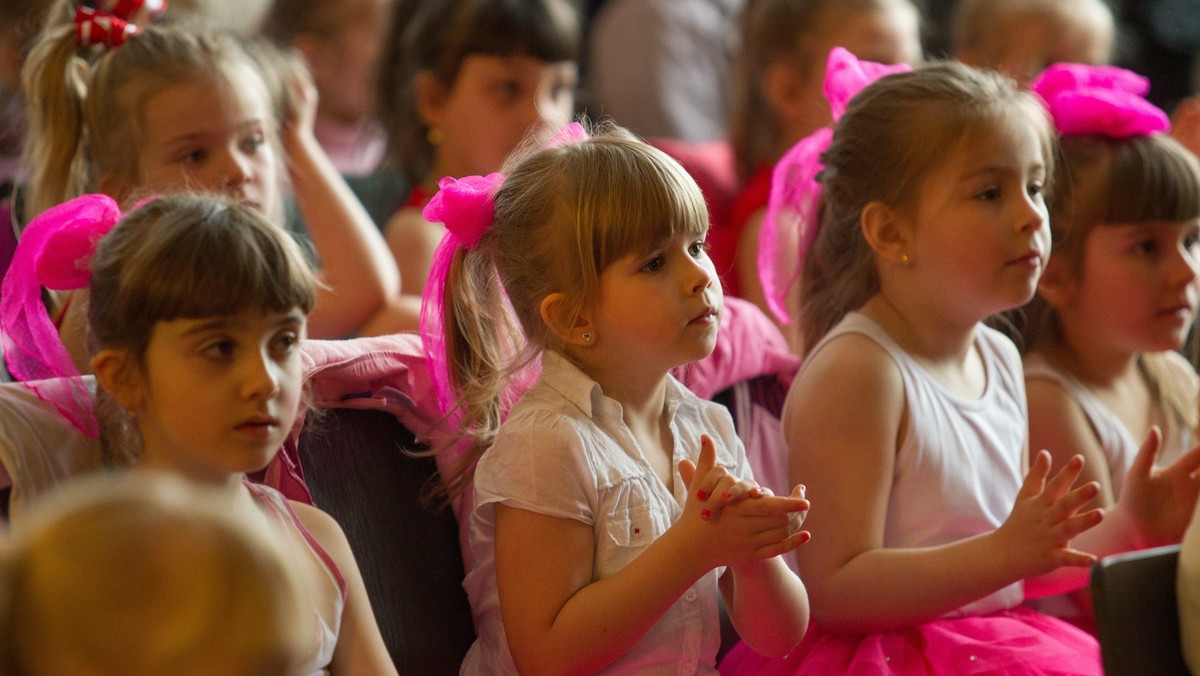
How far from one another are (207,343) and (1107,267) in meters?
1.12

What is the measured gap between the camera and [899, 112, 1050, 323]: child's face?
55.1 inches

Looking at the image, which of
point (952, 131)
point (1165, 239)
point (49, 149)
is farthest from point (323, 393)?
point (1165, 239)

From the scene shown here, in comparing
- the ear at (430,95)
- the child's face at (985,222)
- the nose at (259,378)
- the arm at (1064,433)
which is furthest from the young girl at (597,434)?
the ear at (430,95)

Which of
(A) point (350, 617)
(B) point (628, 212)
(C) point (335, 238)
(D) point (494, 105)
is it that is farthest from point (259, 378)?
(D) point (494, 105)

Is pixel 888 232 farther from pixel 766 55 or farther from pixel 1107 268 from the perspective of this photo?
pixel 766 55

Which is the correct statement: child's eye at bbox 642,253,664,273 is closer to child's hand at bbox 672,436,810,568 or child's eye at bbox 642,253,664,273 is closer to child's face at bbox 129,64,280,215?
child's hand at bbox 672,436,810,568

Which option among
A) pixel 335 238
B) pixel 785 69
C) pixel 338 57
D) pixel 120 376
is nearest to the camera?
pixel 120 376

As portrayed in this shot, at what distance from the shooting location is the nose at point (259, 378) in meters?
1.08

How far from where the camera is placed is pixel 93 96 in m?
1.61

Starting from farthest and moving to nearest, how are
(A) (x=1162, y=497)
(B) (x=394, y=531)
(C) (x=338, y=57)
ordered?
(C) (x=338, y=57) < (A) (x=1162, y=497) < (B) (x=394, y=531)

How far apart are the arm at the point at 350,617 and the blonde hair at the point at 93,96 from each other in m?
0.56

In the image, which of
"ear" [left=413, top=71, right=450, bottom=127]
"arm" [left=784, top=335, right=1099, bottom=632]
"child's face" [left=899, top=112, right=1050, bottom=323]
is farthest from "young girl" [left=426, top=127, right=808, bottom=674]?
"ear" [left=413, top=71, right=450, bottom=127]

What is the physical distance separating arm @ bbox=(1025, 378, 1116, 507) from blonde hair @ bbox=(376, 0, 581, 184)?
107cm

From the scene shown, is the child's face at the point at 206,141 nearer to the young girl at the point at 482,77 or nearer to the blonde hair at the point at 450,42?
the young girl at the point at 482,77
